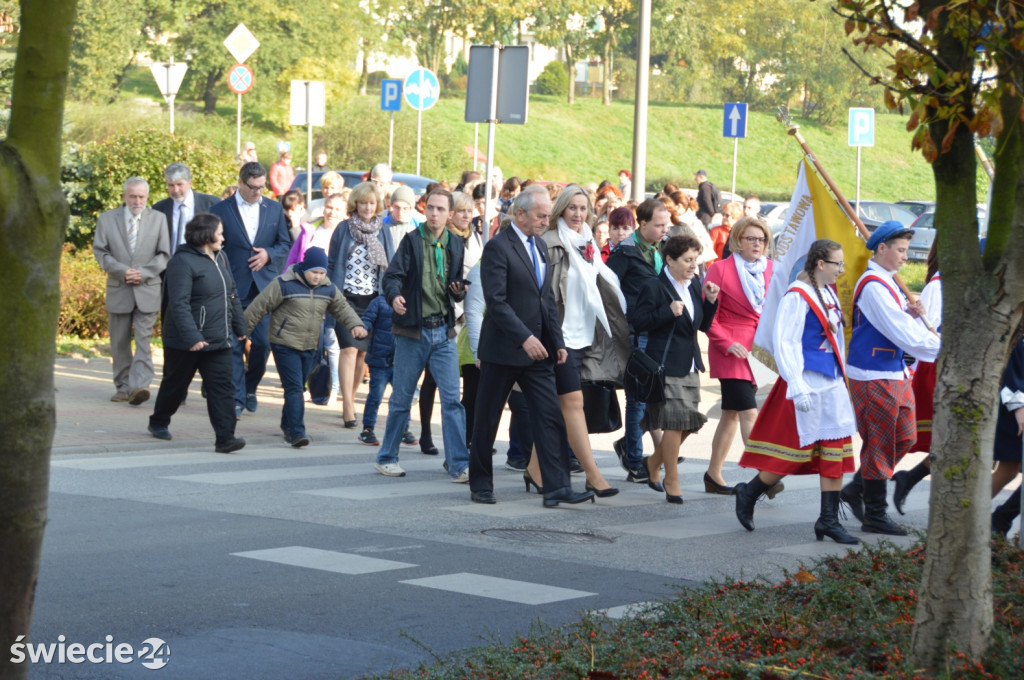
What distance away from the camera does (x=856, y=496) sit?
30.6 ft

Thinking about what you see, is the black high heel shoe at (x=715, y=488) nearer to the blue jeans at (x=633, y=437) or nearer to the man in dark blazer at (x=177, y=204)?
the blue jeans at (x=633, y=437)

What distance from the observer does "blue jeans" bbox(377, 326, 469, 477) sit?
10500 mm

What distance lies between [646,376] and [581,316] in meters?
0.60

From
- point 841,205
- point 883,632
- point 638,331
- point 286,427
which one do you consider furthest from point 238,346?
point 883,632

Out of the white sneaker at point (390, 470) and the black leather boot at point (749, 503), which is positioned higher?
the black leather boot at point (749, 503)

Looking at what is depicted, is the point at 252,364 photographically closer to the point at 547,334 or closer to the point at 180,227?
the point at 180,227

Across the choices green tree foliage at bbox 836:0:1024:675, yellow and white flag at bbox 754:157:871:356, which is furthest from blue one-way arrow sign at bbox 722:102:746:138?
green tree foliage at bbox 836:0:1024:675

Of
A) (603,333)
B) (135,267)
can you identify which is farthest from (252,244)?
(603,333)

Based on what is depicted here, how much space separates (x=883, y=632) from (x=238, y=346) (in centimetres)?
858

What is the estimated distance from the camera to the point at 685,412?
32.2ft

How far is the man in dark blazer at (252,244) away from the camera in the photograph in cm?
1374

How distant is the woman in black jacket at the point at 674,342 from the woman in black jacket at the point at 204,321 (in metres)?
3.47

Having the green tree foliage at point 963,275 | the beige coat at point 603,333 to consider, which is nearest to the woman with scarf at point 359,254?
the beige coat at point 603,333

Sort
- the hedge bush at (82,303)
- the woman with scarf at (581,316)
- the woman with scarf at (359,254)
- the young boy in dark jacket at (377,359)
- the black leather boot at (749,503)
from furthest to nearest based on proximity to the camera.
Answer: the hedge bush at (82,303) < the woman with scarf at (359,254) < the young boy in dark jacket at (377,359) < the woman with scarf at (581,316) < the black leather boot at (749,503)
